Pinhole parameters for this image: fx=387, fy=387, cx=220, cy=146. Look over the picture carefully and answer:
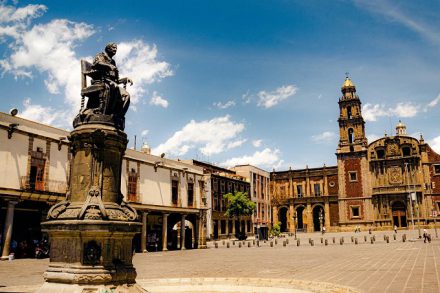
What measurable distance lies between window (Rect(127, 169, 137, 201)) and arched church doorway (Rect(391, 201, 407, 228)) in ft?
143

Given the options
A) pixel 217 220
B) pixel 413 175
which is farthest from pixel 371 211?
pixel 217 220

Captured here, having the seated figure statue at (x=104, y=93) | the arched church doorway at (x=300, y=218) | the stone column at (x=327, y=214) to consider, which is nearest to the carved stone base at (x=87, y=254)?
the seated figure statue at (x=104, y=93)

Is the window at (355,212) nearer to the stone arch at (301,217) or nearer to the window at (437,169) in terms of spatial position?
the stone arch at (301,217)

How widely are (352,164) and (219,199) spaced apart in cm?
2518

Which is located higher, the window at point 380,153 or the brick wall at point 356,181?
the window at point 380,153

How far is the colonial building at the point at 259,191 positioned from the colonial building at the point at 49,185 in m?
25.4

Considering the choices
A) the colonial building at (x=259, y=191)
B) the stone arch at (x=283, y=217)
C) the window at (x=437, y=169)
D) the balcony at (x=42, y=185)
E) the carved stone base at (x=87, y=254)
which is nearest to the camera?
the carved stone base at (x=87, y=254)

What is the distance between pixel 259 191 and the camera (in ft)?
218

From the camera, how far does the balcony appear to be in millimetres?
23422

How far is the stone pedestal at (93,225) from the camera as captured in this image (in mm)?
6992

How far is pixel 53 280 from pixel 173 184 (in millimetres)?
29096

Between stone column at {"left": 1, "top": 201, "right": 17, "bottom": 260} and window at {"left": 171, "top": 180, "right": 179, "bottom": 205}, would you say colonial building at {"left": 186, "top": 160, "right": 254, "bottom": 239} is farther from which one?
stone column at {"left": 1, "top": 201, "right": 17, "bottom": 260}

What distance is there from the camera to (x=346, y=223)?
6175cm

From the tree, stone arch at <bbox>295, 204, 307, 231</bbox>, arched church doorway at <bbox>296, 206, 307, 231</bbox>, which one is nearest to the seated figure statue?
the tree
